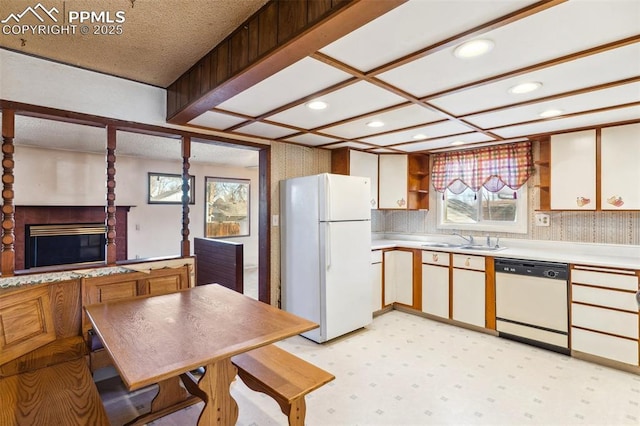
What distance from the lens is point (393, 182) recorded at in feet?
14.5

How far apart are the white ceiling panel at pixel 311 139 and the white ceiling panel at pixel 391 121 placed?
20cm

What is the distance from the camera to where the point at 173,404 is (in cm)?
214

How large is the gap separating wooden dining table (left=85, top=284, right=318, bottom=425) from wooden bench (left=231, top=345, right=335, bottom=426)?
0.57 feet

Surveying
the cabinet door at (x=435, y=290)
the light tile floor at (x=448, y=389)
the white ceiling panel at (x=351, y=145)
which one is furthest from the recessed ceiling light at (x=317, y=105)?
the cabinet door at (x=435, y=290)

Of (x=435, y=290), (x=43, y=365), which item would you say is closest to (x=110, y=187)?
(x=43, y=365)

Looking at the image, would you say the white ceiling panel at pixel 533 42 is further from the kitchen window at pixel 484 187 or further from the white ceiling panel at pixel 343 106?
the kitchen window at pixel 484 187

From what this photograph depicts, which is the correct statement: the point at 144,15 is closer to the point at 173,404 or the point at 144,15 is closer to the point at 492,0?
the point at 492,0

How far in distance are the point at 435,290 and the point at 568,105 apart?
7.30 ft

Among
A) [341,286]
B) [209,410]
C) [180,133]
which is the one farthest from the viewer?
[341,286]

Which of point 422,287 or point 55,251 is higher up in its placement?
point 55,251

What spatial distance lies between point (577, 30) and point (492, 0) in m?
0.51

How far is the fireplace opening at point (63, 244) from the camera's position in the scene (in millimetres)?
4643

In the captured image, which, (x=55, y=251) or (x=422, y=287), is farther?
(x=55, y=251)

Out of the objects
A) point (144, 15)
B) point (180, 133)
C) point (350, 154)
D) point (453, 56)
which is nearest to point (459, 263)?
point (350, 154)
